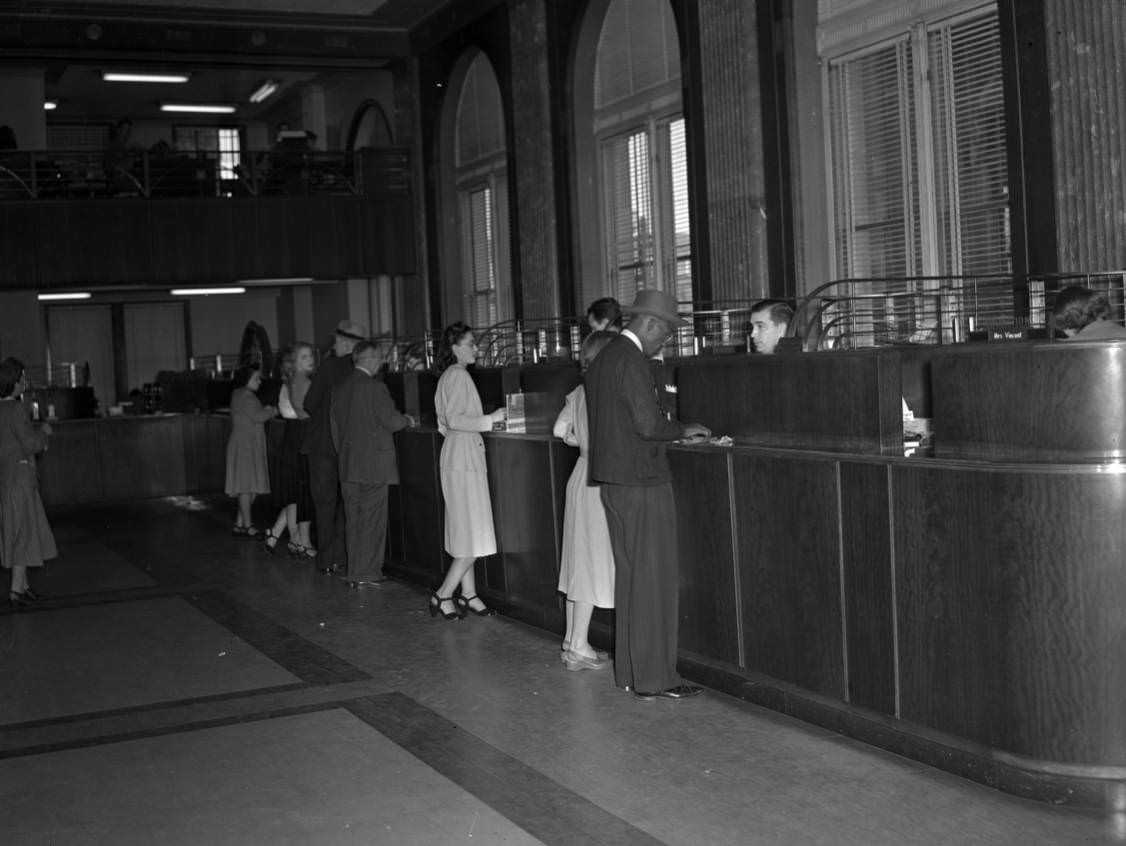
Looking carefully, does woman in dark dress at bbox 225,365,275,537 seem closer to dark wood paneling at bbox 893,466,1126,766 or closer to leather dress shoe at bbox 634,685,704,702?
leather dress shoe at bbox 634,685,704,702

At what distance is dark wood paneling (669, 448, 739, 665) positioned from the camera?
19.6 feet

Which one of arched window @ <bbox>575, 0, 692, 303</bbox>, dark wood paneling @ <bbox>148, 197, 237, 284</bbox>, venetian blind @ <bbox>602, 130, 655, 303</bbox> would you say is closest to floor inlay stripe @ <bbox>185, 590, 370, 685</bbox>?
arched window @ <bbox>575, 0, 692, 303</bbox>

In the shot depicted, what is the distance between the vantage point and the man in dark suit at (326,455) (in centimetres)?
1015

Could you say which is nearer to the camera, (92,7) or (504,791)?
(504,791)

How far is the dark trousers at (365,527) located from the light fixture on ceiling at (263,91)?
50.6 feet

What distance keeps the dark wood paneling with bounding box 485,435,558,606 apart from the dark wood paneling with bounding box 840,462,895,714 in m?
2.54

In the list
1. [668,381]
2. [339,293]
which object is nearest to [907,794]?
[668,381]

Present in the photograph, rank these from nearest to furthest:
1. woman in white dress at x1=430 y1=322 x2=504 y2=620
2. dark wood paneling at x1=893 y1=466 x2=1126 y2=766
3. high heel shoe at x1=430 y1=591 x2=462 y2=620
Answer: dark wood paneling at x1=893 y1=466 x2=1126 y2=766
woman in white dress at x1=430 y1=322 x2=504 y2=620
high heel shoe at x1=430 y1=591 x2=462 y2=620

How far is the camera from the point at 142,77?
70.5ft

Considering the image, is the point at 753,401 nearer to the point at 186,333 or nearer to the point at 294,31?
the point at 294,31

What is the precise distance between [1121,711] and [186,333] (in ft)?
80.9

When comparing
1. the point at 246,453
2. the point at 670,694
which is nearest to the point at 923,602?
the point at 670,694

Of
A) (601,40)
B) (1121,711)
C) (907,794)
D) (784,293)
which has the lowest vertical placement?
(907,794)

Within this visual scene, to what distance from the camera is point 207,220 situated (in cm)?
1784
